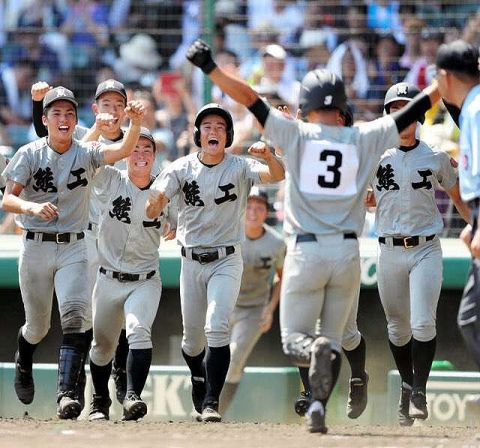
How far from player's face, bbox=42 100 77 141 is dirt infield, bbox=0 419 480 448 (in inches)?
70.5

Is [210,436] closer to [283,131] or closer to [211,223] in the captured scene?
[283,131]

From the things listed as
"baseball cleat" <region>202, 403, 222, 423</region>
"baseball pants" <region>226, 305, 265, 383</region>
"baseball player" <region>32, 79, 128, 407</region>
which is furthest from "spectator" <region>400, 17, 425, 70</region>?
"baseball cleat" <region>202, 403, 222, 423</region>

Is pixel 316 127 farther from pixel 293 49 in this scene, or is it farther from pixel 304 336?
pixel 293 49

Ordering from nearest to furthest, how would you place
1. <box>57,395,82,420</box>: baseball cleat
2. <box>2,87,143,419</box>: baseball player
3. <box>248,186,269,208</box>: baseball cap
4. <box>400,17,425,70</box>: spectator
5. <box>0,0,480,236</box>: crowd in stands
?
<box>57,395,82,420</box>: baseball cleat
<box>2,87,143,419</box>: baseball player
<box>248,186,269,208</box>: baseball cap
<box>0,0,480,236</box>: crowd in stands
<box>400,17,425,70</box>: spectator

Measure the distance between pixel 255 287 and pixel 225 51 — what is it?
2393mm

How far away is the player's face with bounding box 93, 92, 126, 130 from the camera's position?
29.3ft

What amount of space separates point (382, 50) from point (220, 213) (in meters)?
3.95

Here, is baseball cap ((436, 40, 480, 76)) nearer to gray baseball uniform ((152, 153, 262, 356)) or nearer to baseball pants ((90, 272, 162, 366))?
gray baseball uniform ((152, 153, 262, 356))

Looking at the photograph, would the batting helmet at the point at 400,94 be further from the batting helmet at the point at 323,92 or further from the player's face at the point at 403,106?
the batting helmet at the point at 323,92

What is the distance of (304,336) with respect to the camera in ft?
21.6

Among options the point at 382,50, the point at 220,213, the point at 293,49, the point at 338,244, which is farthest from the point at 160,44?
the point at 338,244

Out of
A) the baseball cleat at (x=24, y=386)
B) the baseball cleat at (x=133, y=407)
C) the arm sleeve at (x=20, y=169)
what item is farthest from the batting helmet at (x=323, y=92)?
the baseball cleat at (x=24, y=386)

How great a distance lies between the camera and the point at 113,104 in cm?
895

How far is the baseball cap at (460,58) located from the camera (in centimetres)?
635
